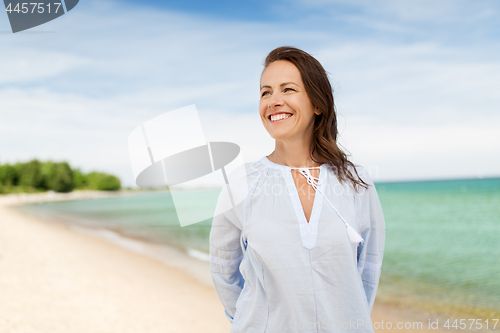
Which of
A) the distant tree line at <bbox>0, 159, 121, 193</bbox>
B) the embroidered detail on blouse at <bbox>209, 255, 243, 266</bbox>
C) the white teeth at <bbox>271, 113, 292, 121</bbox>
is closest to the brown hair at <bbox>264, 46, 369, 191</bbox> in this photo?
the white teeth at <bbox>271, 113, 292, 121</bbox>

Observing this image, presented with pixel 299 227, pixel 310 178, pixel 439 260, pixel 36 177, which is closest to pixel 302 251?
pixel 299 227

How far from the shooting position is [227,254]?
1566mm

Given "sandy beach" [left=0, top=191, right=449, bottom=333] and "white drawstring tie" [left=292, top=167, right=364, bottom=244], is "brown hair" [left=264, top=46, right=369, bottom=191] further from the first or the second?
"sandy beach" [left=0, top=191, right=449, bottom=333]

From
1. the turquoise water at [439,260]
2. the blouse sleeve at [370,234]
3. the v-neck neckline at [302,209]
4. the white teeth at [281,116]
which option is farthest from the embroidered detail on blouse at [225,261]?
the turquoise water at [439,260]

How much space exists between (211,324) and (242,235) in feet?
11.2

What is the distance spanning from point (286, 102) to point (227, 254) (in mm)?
699

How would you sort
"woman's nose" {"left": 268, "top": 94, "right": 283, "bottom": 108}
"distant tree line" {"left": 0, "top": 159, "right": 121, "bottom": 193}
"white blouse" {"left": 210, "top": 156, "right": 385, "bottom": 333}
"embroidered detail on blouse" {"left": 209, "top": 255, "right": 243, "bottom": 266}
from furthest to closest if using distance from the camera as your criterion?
"distant tree line" {"left": 0, "top": 159, "right": 121, "bottom": 193} → "embroidered detail on blouse" {"left": 209, "top": 255, "right": 243, "bottom": 266} → "woman's nose" {"left": 268, "top": 94, "right": 283, "bottom": 108} → "white blouse" {"left": 210, "top": 156, "right": 385, "bottom": 333}

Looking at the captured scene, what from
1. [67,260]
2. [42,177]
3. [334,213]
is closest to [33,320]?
[67,260]

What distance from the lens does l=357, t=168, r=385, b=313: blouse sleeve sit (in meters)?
1.47

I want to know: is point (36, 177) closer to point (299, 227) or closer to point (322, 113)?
point (322, 113)

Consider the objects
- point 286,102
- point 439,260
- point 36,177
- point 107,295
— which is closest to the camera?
point 286,102

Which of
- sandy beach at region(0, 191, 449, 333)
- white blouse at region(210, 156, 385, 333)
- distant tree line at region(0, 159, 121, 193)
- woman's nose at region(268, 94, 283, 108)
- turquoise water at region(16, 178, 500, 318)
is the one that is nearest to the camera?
white blouse at region(210, 156, 385, 333)

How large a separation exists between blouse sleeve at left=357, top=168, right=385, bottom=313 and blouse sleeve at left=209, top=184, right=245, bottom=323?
0.51 m

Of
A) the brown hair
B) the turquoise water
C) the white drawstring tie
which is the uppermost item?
the brown hair
